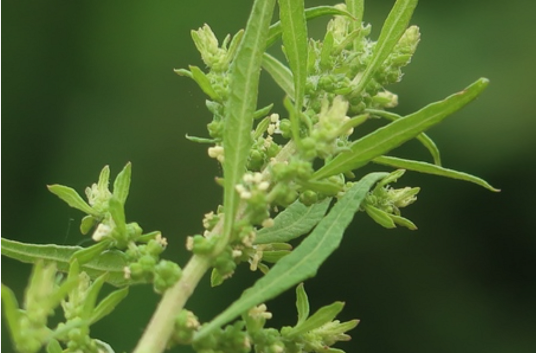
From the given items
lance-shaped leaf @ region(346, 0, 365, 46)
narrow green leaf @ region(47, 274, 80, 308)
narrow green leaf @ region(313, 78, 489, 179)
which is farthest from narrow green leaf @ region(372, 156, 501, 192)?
narrow green leaf @ region(47, 274, 80, 308)

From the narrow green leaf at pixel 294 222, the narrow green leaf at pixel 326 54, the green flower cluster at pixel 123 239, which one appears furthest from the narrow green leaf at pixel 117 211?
the narrow green leaf at pixel 326 54

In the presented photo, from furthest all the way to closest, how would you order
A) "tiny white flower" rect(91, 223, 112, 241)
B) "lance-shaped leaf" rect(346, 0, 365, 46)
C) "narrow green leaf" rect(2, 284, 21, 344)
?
"lance-shaped leaf" rect(346, 0, 365, 46), "tiny white flower" rect(91, 223, 112, 241), "narrow green leaf" rect(2, 284, 21, 344)

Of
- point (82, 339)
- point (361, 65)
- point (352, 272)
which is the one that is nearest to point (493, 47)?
point (352, 272)

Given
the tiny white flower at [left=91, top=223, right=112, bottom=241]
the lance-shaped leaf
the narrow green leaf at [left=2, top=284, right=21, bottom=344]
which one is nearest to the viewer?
the narrow green leaf at [left=2, top=284, right=21, bottom=344]

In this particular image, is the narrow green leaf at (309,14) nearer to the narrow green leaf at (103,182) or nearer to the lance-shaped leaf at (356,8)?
the lance-shaped leaf at (356,8)

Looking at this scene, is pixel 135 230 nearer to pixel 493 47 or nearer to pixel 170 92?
pixel 170 92

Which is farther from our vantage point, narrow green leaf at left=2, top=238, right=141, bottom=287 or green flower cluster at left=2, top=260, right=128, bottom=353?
narrow green leaf at left=2, top=238, right=141, bottom=287

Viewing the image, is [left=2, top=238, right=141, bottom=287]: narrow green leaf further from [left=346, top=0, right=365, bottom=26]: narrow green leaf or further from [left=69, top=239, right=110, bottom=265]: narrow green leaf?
[left=346, top=0, right=365, bottom=26]: narrow green leaf
